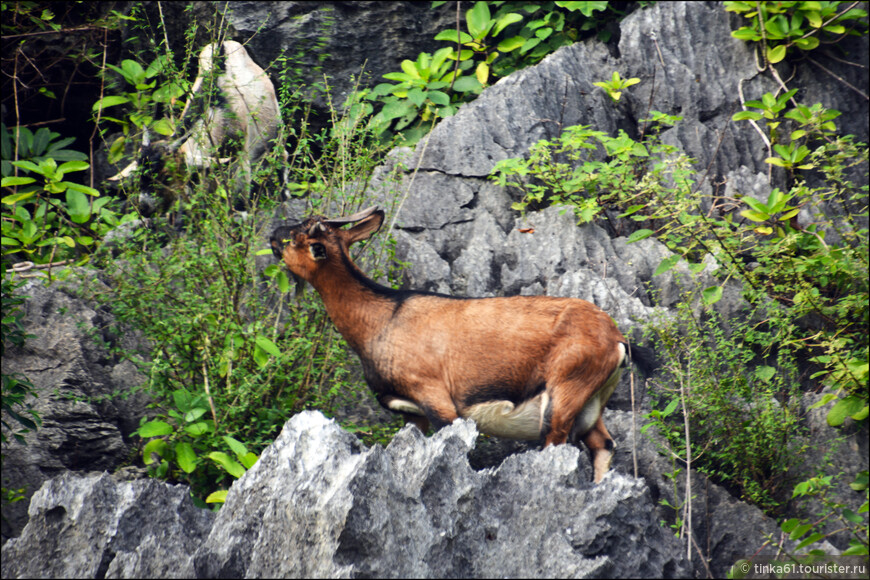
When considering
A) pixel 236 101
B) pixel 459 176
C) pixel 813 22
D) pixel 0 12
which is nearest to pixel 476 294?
pixel 459 176

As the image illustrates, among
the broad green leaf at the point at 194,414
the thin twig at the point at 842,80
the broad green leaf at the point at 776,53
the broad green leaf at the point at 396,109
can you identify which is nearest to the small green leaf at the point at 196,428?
the broad green leaf at the point at 194,414

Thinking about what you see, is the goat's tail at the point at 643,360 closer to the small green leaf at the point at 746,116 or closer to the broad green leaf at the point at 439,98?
the small green leaf at the point at 746,116

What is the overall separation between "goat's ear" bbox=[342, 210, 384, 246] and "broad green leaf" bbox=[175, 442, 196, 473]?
174 centimetres

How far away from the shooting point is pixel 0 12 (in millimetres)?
7477

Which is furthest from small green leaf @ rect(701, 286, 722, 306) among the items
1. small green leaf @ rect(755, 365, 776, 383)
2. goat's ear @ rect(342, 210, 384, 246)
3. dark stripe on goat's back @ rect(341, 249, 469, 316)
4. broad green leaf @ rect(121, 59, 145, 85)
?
broad green leaf @ rect(121, 59, 145, 85)

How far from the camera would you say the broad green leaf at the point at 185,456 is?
4730 mm

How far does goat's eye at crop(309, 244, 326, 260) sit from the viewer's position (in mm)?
5098

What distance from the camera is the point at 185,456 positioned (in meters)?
4.78

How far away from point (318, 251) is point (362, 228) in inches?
14.6

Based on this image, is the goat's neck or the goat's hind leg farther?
the goat's neck

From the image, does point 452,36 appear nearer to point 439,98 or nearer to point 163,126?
point 439,98

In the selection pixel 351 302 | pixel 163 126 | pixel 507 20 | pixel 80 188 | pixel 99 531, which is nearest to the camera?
pixel 99 531

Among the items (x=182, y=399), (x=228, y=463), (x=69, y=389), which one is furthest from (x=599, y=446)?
(x=69, y=389)

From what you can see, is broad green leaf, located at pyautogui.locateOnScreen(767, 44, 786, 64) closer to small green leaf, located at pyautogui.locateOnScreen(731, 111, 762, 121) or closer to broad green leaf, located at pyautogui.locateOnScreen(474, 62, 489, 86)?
small green leaf, located at pyautogui.locateOnScreen(731, 111, 762, 121)
